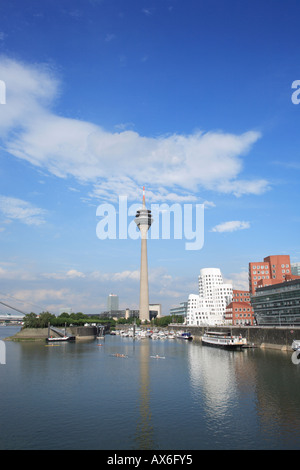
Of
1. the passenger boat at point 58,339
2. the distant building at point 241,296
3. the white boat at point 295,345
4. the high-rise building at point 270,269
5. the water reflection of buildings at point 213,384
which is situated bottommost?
the passenger boat at point 58,339

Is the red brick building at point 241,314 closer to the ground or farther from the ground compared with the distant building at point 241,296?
closer to the ground

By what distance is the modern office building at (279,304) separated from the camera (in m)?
102

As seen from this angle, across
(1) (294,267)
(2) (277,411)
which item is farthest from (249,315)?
(2) (277,411)

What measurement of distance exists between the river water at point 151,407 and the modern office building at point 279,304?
39.4 metres

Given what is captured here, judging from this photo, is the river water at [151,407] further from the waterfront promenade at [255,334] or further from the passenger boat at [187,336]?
the passenger boat at [187,336]

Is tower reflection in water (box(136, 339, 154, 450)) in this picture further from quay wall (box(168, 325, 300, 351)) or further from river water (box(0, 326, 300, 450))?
quay wall (box(168, 325, 300, 351))

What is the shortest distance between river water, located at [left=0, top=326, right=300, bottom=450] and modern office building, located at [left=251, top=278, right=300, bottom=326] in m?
39.4

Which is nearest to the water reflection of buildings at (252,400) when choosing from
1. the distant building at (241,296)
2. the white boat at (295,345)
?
the white boat at (295,345)

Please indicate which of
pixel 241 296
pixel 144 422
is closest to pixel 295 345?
pixel 144 422

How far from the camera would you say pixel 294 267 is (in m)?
200

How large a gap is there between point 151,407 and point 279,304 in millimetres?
83042

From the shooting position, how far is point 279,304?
110938 millimetres

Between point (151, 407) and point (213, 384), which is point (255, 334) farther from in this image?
point (151, 407)
